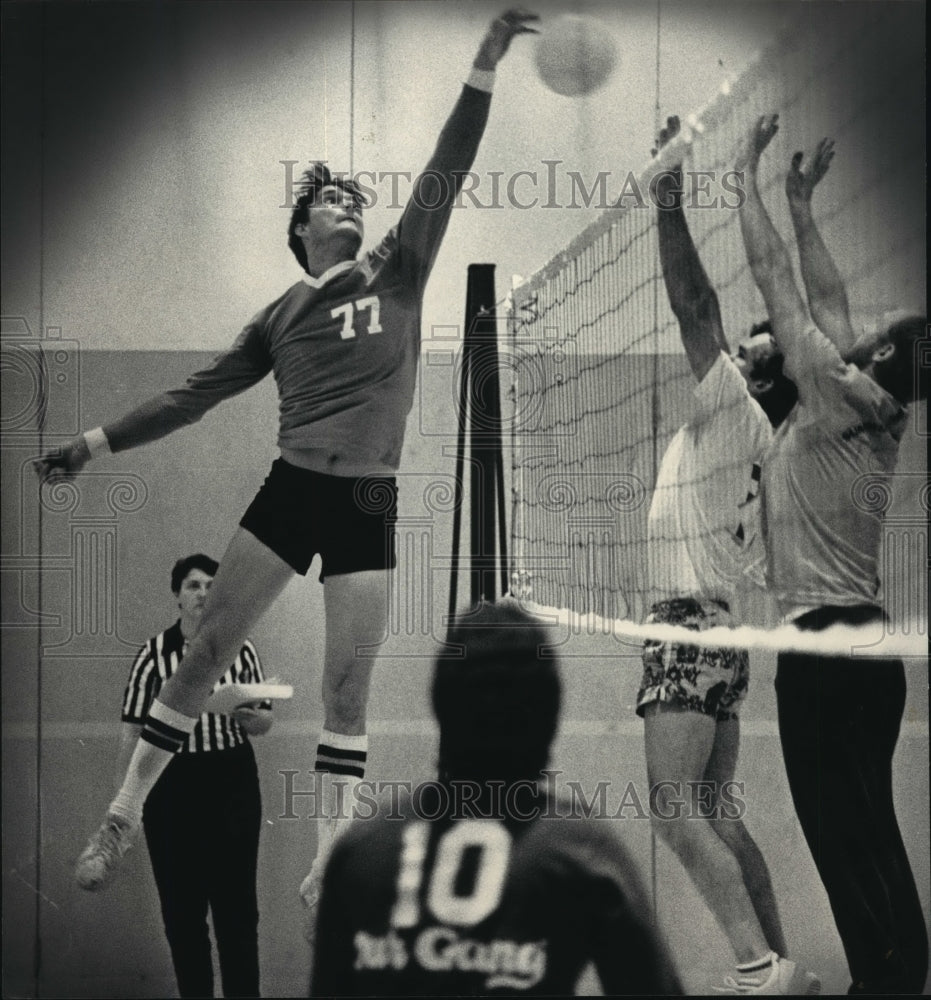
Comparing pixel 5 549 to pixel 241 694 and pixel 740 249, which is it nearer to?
pixel 241 694

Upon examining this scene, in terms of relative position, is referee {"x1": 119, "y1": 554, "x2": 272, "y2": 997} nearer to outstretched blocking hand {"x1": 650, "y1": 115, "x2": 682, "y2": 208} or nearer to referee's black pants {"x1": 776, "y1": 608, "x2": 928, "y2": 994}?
referee's black pants {"x1": 776, "y1": 608, "x2": 928, "y2": 994}

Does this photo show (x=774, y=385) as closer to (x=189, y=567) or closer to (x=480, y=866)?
(x=480, y=866)

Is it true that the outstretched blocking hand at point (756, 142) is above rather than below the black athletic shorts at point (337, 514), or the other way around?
above

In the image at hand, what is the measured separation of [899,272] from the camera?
3.86 metres

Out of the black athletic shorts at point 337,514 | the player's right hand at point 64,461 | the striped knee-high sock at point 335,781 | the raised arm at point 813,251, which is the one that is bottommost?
the striped knee-high sock at point 335,781

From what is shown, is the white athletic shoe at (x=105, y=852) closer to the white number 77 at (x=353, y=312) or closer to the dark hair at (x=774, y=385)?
the white number 77 at (x=353, y=312)

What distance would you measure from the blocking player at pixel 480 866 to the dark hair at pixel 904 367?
117cm

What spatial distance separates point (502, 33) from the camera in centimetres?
382

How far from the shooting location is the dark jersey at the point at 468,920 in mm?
3748

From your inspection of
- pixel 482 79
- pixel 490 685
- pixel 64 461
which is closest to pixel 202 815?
pixel 490 685

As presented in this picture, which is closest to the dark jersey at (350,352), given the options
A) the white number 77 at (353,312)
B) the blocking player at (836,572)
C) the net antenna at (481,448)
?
the white number 77 at (353,312)

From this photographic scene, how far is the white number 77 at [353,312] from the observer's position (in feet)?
12.4

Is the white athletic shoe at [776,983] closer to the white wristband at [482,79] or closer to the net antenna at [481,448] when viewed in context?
the net antenna at [481,448]

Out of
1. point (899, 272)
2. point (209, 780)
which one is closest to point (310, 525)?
point (209, 780)
